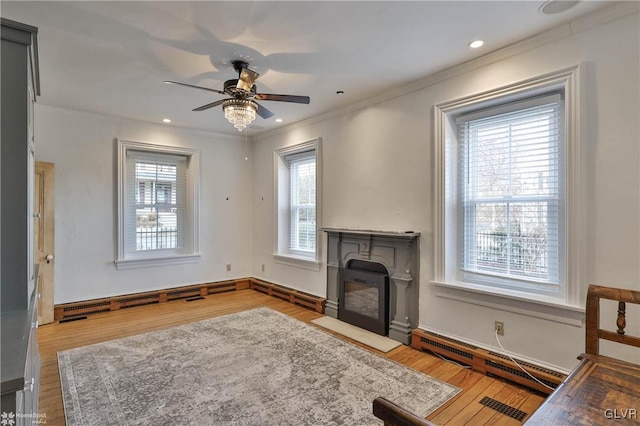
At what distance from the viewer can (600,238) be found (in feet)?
7.63

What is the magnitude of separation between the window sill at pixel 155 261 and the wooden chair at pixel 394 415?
505 cm

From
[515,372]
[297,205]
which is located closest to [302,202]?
[297,205]

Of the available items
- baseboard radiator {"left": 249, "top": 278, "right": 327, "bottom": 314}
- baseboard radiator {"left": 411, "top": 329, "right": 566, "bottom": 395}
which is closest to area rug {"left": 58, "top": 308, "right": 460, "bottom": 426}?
baseboard radiator {"left": 411, "top": 329, "right": 566, "bottom": 395}

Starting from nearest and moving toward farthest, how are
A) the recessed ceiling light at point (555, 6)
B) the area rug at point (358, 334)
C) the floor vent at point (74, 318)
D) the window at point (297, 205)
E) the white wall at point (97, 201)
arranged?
the recessed ceiling light at point (555, 6), the area rug at point (358, 334), the floor vent at point (74, 318), the white wall at point (97, 201), the window at point (297, 205)

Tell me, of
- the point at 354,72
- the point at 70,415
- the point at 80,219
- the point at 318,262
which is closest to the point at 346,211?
the point at 318,262

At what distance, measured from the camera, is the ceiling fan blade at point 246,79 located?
272 centimetres

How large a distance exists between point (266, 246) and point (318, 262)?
142cm

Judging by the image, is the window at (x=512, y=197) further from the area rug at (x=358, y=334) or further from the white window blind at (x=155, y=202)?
the white window blind at (x=155, y=202)

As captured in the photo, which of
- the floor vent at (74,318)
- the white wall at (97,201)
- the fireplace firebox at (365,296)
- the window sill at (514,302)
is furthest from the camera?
the white wall at (97,201)

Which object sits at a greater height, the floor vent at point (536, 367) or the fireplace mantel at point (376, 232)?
the fireplace mantel at point (376, 232)

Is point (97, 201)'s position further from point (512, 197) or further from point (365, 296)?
point (512, 197)

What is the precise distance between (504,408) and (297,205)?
3.82m

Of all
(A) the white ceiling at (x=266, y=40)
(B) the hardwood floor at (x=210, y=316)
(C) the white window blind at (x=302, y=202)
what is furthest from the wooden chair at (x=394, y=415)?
(C) the white window blind at (x=302, y=202)

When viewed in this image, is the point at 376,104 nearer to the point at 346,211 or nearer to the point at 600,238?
the point at 346,211
